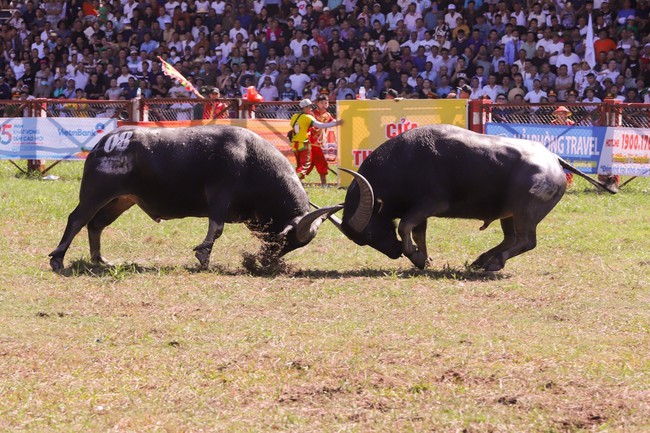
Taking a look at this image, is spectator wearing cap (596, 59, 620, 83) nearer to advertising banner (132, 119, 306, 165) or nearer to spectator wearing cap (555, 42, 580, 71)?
spectator wearing cap (555, 42, 580, 71)

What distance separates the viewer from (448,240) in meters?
12.9

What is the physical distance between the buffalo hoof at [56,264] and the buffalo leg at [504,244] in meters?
3.99

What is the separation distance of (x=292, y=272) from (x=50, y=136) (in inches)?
418

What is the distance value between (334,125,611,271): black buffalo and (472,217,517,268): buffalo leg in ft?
0.37

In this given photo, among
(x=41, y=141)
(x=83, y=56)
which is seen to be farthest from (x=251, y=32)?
(x=41, y=141)

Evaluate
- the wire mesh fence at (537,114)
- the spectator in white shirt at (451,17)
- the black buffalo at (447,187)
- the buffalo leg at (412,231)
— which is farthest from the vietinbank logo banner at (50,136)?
the buffalo leg at (412,231)

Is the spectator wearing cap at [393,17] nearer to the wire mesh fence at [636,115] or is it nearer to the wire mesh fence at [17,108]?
the wire mesh fence at [636,115]

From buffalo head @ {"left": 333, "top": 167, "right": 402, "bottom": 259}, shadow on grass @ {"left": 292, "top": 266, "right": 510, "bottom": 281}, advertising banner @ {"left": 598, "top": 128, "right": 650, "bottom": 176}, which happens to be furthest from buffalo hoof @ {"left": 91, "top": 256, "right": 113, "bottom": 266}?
advertising banner @ {"left": 598, "top": 128, "right": 650, "bottom": 176}

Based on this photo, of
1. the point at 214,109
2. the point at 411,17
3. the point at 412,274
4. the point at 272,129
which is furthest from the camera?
the point at 411,17

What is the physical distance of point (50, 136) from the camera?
19.9 meters

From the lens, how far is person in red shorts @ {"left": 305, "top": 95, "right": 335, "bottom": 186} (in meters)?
18.2

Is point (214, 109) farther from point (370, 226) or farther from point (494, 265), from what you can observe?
point (494, 265)

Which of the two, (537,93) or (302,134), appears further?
(537,93)

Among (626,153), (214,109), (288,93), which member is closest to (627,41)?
(626,153)
